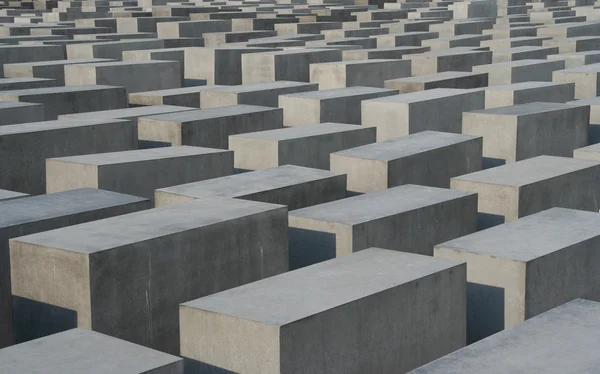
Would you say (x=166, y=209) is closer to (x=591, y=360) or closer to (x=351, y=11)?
(x=591, y=360)

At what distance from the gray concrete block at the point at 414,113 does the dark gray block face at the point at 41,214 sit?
4.31 m

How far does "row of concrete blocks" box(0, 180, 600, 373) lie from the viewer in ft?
17.0

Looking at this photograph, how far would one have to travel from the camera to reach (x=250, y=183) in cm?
790

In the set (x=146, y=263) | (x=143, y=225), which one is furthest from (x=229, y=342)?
(x=143, y=225)

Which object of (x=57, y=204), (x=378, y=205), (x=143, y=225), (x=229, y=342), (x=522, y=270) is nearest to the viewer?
(x=229, y=342)

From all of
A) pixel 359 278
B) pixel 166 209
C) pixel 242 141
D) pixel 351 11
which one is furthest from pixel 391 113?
pixel 351 11

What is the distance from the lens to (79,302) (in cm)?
570

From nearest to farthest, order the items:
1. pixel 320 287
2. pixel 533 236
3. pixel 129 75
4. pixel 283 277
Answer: pixel 320 287 < pixel 283 277 < pixel 533 236 < pixel 129 75

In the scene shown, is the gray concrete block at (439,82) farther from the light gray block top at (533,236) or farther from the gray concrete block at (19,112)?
the light gray block top at (533,236)

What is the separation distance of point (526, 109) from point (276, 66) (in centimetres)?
487

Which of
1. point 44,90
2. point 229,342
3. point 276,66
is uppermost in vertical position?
point 276,66

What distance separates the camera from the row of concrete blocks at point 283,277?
518 centimetres

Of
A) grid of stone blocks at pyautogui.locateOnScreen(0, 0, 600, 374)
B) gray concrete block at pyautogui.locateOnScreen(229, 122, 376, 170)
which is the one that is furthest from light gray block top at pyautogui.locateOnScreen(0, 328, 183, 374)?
gray concrete block at pyautogui.locateOnScreen(229, 122, 376, 170)

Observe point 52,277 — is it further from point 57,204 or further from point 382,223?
point 382,223
